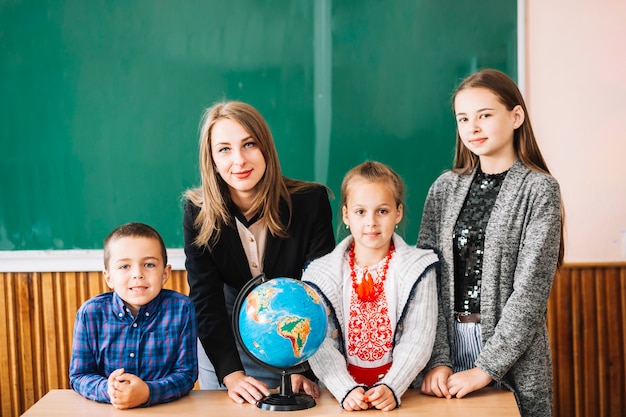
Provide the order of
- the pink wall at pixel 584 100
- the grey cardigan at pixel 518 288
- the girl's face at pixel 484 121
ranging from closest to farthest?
1. the grey cardigan at pixel 518 288
2. the girl's face at pixel 484 121
3. the pink wall at pixel 584 100

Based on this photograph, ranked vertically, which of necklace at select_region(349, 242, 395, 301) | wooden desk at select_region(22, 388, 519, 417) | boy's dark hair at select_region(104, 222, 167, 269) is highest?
boy's dark hair at select_region(104, 222, 167, 269)

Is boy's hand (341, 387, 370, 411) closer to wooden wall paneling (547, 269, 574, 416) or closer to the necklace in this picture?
the necklace

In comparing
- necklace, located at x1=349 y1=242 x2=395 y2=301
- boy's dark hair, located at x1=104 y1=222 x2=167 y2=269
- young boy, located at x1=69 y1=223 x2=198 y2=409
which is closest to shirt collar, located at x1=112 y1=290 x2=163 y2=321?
young boy, located at x1=69 y1=223 x2=198 y2=409

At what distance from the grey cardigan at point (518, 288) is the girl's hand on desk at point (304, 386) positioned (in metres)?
0.36

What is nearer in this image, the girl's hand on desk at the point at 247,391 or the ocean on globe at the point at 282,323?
the ocean on globe at the point at 282,323

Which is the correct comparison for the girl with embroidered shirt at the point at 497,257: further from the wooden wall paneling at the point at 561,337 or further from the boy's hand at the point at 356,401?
the wooden wall paneling at the point at 561,337

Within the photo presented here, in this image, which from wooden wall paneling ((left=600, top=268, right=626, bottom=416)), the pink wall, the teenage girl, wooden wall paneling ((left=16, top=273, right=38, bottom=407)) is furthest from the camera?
wooden wall paneling ((left=16, top=273, right=38, bottom=407))

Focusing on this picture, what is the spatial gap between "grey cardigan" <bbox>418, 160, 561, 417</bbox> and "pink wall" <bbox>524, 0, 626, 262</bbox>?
1.34 m

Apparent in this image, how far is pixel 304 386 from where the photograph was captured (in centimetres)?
207

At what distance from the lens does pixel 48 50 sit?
354 centimetres

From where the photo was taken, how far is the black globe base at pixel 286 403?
6.24 ft

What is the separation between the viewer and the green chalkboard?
11.3 feet

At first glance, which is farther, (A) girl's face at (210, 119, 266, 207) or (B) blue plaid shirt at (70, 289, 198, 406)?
(A) girl's face at (210, 119, 266, 207)

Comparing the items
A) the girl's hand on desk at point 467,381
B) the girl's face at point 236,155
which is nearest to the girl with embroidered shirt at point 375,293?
the girl's hand on desk at point 467,381
